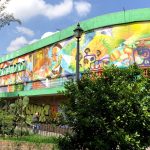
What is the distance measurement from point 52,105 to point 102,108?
29361mm

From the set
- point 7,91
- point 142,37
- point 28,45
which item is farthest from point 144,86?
point 7,91

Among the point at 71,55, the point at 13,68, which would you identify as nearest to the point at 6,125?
the point at 71,55

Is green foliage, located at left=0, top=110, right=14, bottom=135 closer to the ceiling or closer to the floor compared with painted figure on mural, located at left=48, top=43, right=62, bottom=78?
closer to the floor

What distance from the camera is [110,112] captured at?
11.9 m

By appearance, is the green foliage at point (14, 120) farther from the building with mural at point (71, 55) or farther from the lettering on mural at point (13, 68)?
the lettering on mural at point (13, 68)

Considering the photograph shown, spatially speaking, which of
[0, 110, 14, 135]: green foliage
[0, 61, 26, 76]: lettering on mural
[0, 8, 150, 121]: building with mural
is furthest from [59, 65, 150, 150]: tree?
[0, 61, 26, 76]: lettering on mural

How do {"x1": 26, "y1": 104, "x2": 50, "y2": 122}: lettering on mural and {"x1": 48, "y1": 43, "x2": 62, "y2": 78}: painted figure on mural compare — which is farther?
{"x1": 26, "y1": 104, "x2": 50, "y2": 122}: lettering on mural

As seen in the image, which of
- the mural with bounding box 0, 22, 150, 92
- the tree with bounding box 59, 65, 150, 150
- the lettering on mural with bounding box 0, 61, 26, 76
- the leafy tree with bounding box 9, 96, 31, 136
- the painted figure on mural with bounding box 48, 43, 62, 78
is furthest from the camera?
the lettering on mural with bounding box 0, 61, 26, 76

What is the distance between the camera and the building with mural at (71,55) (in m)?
31.5

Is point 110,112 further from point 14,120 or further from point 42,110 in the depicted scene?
point 42,110

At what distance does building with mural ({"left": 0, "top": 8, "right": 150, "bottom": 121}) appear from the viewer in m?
31.5

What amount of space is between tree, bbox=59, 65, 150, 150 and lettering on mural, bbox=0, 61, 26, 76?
115 ft

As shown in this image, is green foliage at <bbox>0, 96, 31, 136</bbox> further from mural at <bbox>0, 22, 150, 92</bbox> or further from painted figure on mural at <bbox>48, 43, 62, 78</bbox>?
painted figure on mural at <bbox>48, 43, 62, 78</bbox>

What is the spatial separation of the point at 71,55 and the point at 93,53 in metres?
3.09
